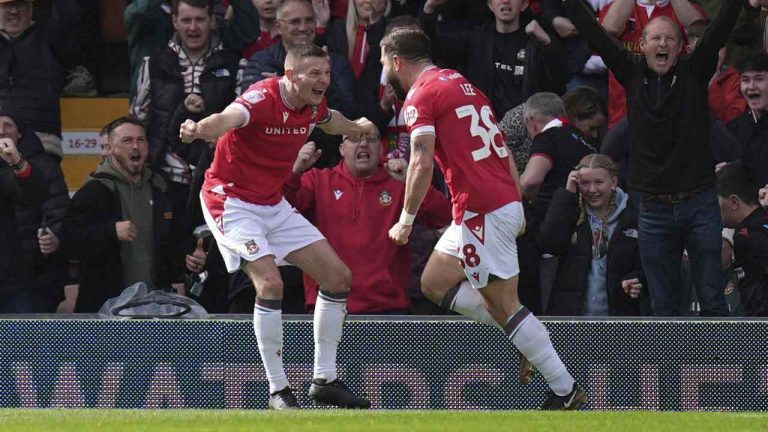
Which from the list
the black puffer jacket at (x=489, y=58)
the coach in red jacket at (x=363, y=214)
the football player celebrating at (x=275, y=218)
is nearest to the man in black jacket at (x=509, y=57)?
the black puffer jacket at (x=489, y=58)

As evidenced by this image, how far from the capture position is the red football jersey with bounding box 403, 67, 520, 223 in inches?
337

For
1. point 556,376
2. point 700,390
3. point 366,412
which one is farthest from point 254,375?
point 700,390

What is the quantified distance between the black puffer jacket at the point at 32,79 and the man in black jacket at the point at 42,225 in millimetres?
450

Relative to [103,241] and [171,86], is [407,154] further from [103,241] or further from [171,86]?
[103,241]

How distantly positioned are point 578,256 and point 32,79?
4.42 m

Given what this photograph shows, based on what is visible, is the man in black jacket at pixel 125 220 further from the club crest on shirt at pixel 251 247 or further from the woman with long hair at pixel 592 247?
the woman with long hair at pixel 592 247

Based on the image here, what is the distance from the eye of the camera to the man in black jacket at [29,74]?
11766 mm

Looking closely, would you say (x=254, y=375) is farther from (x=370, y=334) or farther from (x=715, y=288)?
(x=715, y=288)

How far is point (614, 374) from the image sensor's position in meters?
9.34

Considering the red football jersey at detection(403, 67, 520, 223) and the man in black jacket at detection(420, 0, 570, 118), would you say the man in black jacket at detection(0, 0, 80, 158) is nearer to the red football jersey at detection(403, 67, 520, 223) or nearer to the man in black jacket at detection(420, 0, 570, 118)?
the man in black jacket at detection(420, 0, 570, 118)

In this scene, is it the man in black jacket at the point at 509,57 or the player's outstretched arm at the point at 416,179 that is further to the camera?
the man in black jacket at the point at 509,57

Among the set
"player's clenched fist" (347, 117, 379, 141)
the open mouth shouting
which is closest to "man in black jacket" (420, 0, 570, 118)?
the open mouth shouting

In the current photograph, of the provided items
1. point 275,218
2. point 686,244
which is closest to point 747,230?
point 686,244

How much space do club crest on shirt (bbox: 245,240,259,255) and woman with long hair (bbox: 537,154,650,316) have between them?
7.17ft
